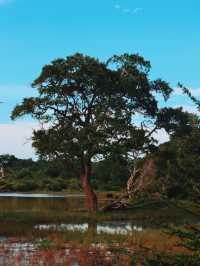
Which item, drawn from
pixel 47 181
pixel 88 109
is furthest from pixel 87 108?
pixel 47 181

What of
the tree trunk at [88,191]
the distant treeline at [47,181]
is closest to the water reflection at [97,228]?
the tree trunk at [88,191]

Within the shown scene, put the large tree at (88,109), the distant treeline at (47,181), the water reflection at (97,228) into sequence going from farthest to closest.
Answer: the distant treeline at (47,181) → the large tree at (88,109) → the water reflection at (97,228)

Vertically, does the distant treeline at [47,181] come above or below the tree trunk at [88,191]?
above

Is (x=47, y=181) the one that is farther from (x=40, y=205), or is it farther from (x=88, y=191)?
(x=88, y=191)

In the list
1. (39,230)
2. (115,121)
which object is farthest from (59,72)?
(39,230)

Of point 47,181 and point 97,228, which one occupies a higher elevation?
point 47,181

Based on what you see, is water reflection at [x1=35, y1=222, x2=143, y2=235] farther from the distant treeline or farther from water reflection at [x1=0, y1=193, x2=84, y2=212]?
the distant treeline

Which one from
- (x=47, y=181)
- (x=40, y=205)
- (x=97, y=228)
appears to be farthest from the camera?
(x=47, y=181)

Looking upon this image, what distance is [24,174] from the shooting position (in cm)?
9925

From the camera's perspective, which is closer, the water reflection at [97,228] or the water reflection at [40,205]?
the water reflection at [97,228]

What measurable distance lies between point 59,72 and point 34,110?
348cm

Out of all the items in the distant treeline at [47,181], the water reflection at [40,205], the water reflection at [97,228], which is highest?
the distant treeline at [47,181]

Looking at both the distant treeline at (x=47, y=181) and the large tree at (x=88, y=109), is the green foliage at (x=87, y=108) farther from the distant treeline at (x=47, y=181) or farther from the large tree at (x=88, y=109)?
the distant treeline at (x=47, y=181)

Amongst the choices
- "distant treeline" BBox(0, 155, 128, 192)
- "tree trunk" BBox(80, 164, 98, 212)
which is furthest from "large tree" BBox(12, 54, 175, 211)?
"distant treeline" BBox(0, 155, 128, 192)
